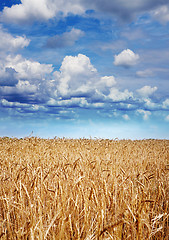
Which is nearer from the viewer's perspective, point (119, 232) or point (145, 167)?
point (119, 232)

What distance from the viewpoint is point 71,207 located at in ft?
9.84

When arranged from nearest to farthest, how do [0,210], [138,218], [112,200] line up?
[138,218]
[112,200]
[0,210]

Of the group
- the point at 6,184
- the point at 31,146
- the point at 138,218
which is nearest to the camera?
the point at 138,218

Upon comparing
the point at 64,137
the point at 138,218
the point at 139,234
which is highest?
the point at 64,137

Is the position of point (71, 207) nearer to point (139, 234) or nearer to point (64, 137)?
point (139, 234)

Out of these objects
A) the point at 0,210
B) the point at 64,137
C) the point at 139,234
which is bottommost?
the point at 0,210

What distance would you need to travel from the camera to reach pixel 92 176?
14.3ft

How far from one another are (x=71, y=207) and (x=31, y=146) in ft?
22.1

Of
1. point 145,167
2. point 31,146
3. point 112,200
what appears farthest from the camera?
point 31,146

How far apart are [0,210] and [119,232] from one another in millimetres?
1728

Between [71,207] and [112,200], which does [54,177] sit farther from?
[112,200]

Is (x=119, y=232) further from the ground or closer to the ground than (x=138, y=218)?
closer to the ground

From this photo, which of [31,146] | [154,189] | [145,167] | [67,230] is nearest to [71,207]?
[67,230]

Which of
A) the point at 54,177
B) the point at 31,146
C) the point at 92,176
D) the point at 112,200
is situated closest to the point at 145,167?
the point at 92,176
